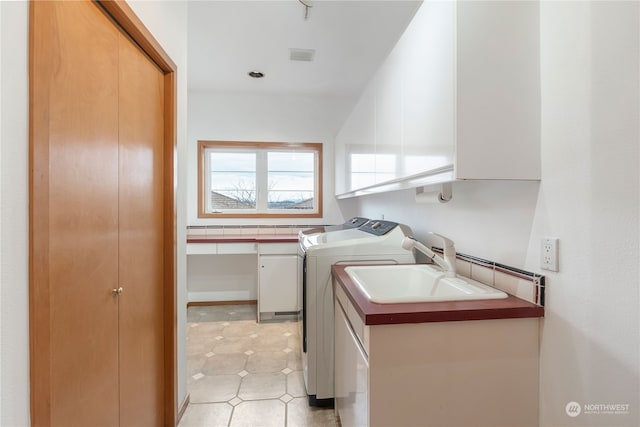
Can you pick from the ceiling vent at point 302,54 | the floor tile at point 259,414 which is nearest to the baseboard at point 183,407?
the floor tile at point 259,414

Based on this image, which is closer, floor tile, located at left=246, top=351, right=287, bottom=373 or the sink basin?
the sink basin

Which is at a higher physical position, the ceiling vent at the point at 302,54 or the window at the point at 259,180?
the ceiling vent at the point at 302,54

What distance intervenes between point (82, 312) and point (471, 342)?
1.29 metres

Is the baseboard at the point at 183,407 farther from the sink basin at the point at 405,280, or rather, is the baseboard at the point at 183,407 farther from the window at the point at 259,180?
the window at the point at 259,180

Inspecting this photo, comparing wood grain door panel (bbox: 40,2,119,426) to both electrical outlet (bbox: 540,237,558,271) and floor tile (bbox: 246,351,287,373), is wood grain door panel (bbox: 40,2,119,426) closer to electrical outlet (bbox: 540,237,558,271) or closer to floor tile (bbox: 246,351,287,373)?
floor tile (bbox: 246,351,287,373)

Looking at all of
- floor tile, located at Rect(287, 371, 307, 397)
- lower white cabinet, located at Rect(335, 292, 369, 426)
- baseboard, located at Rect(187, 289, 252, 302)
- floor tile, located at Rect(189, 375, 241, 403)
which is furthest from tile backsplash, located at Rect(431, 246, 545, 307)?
baseboard, located at Rect(187, 289, 252, 302)

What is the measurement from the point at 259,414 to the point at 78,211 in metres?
1.44

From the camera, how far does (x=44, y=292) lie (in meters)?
0.80

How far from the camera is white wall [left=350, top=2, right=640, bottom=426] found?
81 cm

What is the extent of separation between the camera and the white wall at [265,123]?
352 cm

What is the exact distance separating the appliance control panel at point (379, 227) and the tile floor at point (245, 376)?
110 centimetres

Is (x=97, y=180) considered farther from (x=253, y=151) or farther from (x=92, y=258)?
(x=253, y=151)

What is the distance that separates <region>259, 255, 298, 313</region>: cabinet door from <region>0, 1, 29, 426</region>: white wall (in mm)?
2289
